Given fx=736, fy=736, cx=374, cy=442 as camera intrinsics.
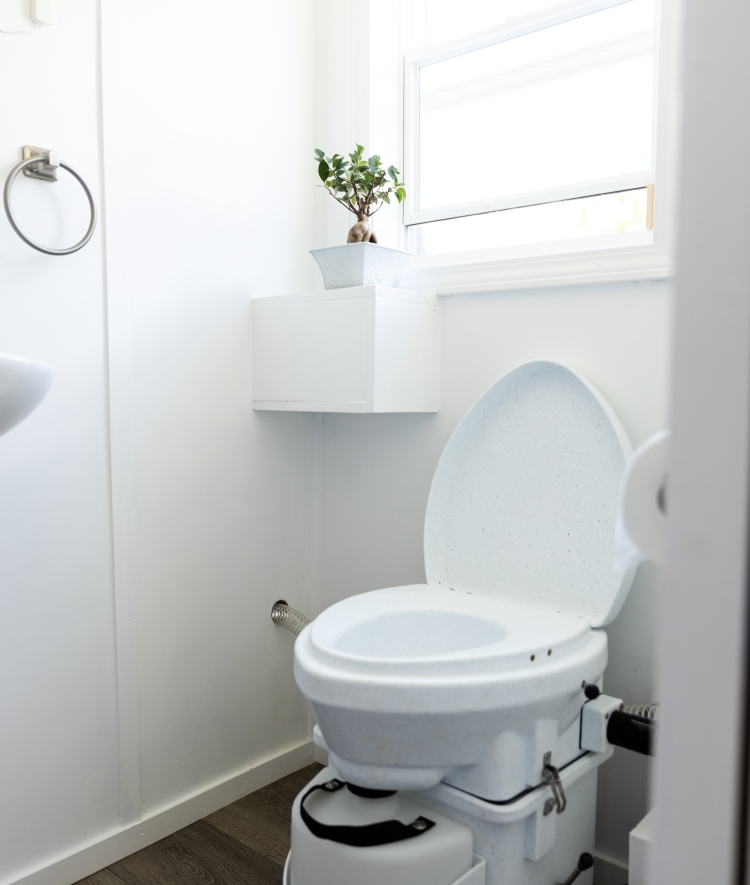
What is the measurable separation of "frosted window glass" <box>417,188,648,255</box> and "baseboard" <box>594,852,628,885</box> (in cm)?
116

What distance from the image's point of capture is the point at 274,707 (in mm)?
1731

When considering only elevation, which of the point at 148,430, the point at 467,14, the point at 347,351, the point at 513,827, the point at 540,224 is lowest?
the point at 513,827

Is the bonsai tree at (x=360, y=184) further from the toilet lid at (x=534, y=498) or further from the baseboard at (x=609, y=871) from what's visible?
the baseboard at (x=609, y=871)

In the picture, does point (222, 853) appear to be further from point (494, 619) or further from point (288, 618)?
point (494, 619)

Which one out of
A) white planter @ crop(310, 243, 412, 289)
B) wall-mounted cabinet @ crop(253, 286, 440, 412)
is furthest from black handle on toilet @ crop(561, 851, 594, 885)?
white planter @ crop(310, 243, 412, 289)

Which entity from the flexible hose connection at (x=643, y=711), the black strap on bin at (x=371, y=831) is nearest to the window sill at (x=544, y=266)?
the flexible hose connection at (x=643, y=711)

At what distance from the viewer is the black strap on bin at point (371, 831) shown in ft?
3.24

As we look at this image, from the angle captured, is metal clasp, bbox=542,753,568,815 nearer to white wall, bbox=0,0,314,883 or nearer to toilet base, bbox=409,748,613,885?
toilet base, bbox=409,748,613,885

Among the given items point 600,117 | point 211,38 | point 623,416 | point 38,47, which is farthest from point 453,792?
point 211,38

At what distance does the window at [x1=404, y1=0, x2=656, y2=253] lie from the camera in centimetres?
141

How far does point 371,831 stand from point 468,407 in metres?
0.83

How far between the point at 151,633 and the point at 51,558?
0.27 m

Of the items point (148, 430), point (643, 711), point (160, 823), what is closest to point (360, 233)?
point (148, 430)

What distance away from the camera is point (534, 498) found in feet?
4.29
